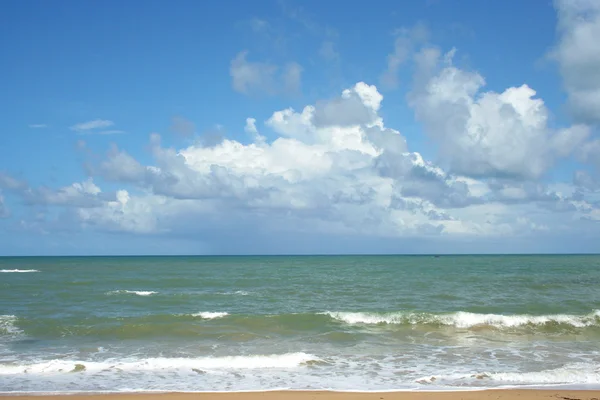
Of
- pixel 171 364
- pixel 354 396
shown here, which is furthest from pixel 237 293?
pixel 354 396

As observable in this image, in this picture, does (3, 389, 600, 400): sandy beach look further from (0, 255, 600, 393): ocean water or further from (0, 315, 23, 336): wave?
(0, 315, 23, 336): wave

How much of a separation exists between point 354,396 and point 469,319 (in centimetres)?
1358

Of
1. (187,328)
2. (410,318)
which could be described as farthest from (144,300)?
(410,318)

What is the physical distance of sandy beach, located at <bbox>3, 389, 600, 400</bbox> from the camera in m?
10.9

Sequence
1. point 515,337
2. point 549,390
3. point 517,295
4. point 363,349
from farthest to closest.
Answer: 1. point 517,295
2. point 515,337
3. point 363,349
4. point 549,390

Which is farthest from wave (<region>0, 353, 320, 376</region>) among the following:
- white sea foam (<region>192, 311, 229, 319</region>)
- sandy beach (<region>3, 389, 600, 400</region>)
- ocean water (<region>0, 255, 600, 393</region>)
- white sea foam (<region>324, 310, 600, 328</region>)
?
white sea foam (<region>192, 311, 229, 319</region>)

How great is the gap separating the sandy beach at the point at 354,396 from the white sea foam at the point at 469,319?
35.1ft

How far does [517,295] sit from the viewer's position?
1289 inches

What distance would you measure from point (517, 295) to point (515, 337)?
15.0 metres

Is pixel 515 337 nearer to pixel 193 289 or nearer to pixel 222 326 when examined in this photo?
pixel 222 326

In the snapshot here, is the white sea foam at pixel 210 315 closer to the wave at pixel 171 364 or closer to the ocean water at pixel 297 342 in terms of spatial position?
the ocean water at pixel 297 342

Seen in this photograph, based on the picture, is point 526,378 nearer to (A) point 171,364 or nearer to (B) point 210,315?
(A) point 171,364

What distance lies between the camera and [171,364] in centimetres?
1462

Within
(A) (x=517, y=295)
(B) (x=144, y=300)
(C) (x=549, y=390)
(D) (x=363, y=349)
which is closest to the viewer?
(C) (x=549, y=390)
